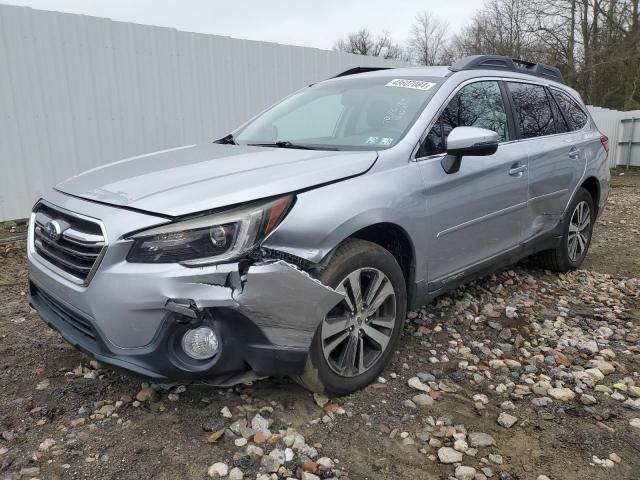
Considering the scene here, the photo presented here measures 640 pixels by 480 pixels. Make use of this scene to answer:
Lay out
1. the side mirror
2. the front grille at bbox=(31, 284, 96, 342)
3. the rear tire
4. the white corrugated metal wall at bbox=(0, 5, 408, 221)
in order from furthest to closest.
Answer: the white corrugated metal wall at bbox=(0, 5, 408, 221) < the rear tire < the side mirror < the front grille at bbox=(31, 284, 96, 342)

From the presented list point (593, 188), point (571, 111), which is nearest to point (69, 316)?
point (571, 111)

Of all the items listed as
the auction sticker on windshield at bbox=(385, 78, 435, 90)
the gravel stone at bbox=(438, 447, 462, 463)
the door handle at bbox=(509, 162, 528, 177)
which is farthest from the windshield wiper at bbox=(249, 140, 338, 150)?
the gravel stone at bbox=(438, 447, 462, 463)

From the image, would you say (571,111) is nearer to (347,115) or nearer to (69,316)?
(347,115)

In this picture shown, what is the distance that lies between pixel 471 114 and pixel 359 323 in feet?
5.49

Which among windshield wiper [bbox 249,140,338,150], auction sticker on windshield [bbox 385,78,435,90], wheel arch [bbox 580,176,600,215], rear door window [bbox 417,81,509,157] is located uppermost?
auction sticker on windshield [bbox 385,78,435,90]

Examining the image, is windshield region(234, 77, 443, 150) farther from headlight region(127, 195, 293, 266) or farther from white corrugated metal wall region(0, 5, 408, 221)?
white corrugated metal wall region(0, 5, 408, 221)

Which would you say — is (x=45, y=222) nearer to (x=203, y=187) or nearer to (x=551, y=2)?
(x=203, y=187)

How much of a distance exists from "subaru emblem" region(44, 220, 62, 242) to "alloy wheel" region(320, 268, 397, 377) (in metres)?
1.28

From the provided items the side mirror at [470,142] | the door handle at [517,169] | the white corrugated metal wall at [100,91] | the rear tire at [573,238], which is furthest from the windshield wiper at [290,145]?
the white corrugated metal wall at [100,91]

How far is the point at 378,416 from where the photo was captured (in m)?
2.48

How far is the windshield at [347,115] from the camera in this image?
298cm

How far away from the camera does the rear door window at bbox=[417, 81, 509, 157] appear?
2.98 m

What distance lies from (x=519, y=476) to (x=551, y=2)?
81.6 feet

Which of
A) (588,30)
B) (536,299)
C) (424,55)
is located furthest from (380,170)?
(424,55)
